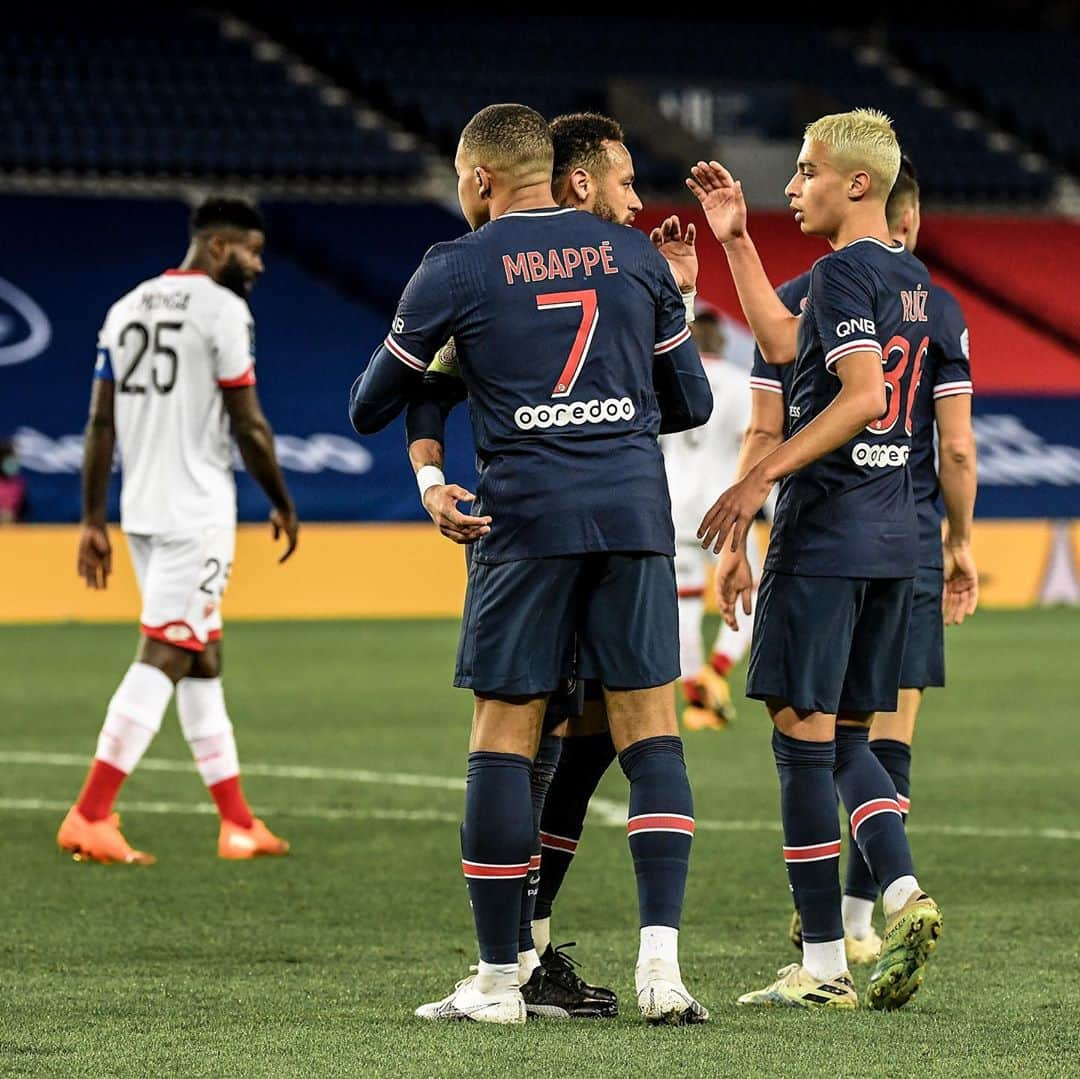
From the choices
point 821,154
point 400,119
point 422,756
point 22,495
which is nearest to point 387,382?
point 821,154

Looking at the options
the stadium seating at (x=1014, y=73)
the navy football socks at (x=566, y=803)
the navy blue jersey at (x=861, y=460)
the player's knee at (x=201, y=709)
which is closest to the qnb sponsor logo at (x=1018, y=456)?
the stadium seating at (x=1014, y=73)

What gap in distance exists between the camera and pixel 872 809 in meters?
5.05

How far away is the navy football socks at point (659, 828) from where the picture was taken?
14.8 ft

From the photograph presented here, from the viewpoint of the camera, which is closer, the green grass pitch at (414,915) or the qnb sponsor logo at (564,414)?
the green grass pitch at (414,915)

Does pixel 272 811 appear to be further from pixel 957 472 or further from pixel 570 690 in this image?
pixel 570 690

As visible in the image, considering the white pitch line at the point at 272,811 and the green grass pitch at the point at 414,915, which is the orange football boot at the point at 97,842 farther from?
the white pitch line at the point at 272,811

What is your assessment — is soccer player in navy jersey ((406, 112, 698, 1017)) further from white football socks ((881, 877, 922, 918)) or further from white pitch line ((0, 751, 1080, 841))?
white pitch line ((0, 751, 1080, 841))

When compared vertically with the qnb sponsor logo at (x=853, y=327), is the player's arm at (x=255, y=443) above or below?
below

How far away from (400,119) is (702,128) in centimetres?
476

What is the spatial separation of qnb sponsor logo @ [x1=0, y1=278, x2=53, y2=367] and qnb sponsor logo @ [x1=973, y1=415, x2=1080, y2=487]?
10.1 metres

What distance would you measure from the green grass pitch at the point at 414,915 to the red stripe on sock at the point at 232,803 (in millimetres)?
138

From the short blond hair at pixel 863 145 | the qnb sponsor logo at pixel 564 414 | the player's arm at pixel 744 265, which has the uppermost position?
the short blond hair at pixel 863 145

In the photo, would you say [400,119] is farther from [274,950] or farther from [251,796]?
[274,950]

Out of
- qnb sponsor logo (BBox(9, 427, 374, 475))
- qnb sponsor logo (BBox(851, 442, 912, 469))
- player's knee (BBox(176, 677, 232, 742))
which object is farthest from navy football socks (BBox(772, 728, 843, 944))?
qnb sponsor logo (BBox(9, 427, 374, 475))
